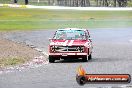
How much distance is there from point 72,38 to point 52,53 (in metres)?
1.17

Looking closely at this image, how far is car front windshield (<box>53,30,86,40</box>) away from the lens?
79.6ft

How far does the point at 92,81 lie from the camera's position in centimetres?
1045

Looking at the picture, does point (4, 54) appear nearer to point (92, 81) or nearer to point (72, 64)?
point (72, 64)

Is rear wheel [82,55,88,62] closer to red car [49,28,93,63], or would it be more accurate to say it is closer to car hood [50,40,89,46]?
red car [49,28,93,63]

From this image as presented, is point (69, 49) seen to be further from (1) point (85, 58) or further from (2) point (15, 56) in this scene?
(2) point (15, 56)

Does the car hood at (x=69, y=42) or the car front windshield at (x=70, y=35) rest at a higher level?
the car front windshield at (x=70, y=35)

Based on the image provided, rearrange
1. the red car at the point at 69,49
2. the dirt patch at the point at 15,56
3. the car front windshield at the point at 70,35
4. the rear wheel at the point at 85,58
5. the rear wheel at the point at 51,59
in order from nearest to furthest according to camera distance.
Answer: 1. the red car at the point at 69,49
2. the rear wheel at the point at 85,58
3. the dirt patch at the point at 15,56
4. the rear wheel at the point at 51,59
5. the car front windshield at the point at 70,35

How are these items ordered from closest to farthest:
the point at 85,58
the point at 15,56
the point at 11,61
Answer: the point at 85,58 → the point at 11,61 → the point at 15,56

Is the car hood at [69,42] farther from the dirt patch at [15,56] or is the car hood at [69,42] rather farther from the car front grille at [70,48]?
the dirt patch at [15,56]

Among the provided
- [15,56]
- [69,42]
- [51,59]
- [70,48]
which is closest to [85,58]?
[70,48]

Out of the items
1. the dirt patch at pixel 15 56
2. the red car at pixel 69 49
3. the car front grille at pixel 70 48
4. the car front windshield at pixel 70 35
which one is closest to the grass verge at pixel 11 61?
the dirt patch at pixel 15 56

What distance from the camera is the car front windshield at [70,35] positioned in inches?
955

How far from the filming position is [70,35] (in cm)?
2464

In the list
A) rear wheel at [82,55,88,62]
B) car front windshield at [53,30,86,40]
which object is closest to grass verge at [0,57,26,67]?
car front windshield at [53,30,86,40]
